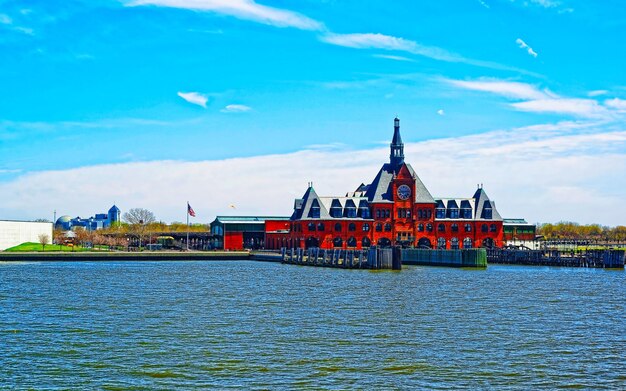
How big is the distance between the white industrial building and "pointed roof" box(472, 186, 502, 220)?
87472mm

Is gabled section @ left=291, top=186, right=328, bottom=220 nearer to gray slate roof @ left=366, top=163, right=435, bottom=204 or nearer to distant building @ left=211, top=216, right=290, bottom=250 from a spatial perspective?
gray slate roof @ left=366, top=163, right=435, bottom=204

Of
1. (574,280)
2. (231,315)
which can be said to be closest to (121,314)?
(231,315)

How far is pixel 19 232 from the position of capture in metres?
156

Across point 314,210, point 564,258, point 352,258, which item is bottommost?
point 564,258

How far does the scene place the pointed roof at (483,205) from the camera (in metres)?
148

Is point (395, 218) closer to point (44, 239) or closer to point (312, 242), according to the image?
point (312, 242)

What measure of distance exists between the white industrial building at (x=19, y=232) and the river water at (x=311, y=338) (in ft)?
292

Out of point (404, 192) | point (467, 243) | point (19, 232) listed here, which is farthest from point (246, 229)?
point (19, 232)

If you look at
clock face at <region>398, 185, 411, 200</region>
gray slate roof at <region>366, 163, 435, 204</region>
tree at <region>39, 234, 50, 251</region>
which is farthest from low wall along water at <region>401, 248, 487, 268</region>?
tree at <region>39, 234, 50, 251</region>

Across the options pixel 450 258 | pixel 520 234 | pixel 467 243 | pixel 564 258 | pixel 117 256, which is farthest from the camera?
pixel 520 234

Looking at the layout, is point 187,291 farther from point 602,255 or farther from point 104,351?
point 602,255

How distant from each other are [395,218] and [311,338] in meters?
105

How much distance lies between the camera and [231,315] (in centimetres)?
4703

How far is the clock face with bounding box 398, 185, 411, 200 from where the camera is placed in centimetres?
14238
